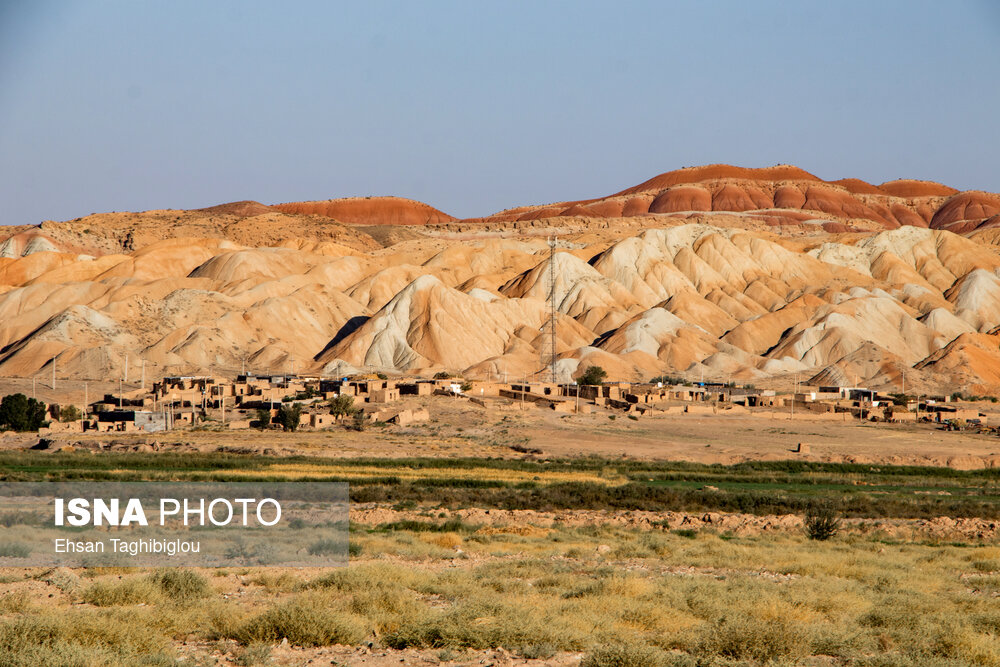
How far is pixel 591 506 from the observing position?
32.0 m

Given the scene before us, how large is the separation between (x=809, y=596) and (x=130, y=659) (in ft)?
30.9

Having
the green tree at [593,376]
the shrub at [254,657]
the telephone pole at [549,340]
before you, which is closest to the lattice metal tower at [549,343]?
the telephone pole at [549,340]

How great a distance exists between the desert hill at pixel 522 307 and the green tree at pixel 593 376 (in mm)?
5876

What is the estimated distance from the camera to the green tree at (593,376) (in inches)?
3468

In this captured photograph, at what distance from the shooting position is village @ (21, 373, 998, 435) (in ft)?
199

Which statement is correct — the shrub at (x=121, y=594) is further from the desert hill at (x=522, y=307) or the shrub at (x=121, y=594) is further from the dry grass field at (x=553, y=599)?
the desert hill at (x=522, y=307)

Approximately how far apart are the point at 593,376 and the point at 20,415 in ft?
149

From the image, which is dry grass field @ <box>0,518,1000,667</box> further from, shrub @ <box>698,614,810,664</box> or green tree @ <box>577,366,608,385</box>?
green tree @ <box>577,366,608,385</box>

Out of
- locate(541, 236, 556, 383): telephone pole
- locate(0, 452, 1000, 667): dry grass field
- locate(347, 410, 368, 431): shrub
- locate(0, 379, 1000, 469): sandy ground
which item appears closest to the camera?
locate(0, 452, 1000, 667): dry grass field

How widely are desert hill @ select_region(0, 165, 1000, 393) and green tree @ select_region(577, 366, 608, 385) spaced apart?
5.88 m

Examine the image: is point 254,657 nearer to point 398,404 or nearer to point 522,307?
point 398,404

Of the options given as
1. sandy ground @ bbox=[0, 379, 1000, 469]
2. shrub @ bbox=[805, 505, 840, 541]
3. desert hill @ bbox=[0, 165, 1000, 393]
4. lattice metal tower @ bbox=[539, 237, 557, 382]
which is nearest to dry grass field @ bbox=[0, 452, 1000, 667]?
shrub @ bbox=[805, 505, 840, 541]

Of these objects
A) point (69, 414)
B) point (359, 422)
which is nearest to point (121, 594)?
point (359, 422)

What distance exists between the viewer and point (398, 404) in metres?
69.5
